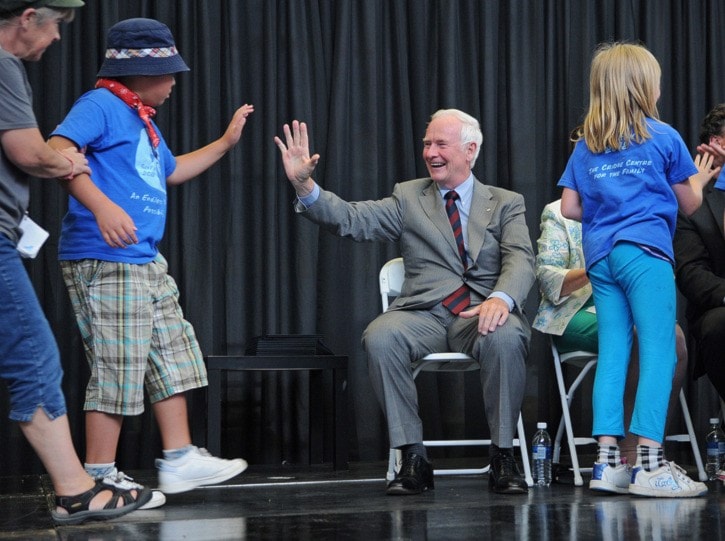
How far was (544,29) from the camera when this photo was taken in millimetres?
4719


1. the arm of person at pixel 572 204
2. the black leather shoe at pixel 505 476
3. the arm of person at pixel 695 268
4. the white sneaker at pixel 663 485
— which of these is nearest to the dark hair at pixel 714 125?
the arm of person at pixel 695 268

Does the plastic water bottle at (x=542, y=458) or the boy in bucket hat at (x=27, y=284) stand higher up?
the boy in bucket hat at (x=27, y=284)

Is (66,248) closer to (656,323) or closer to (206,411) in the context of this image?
(206,411)

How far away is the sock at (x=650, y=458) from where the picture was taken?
119 inches

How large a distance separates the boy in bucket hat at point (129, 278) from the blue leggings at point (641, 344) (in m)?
1.20

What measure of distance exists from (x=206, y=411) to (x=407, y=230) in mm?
1083

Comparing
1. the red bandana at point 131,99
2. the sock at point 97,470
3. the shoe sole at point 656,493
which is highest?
the red bandana at point 131,99

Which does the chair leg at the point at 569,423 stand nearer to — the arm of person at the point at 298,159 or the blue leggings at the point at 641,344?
the blue leggings at the point at 641,344

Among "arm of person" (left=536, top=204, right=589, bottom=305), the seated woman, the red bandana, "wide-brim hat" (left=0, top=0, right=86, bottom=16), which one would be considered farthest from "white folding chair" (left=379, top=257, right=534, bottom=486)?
"wide-brim hat" (left=0, top=0, right=86, bottom=16)

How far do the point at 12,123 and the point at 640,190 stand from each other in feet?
6.29

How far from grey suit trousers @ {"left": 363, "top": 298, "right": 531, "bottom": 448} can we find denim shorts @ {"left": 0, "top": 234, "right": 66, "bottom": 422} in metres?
1.18

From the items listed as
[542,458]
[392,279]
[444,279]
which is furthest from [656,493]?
[392,279]

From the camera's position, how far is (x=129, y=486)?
109 inches

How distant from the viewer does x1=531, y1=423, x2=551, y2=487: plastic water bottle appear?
Result: 11.4ft
